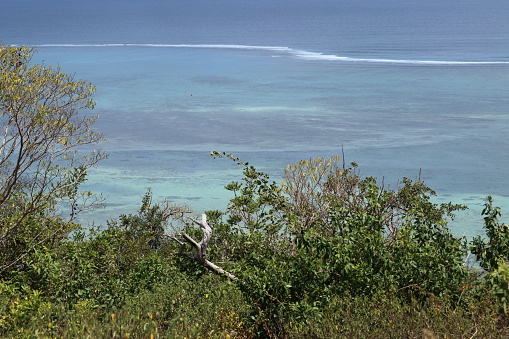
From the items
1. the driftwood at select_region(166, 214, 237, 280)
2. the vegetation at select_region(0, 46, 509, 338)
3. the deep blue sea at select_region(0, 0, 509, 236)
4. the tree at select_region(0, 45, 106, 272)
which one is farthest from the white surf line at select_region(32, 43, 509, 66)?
the tree at select_region(0, 45, 106, 272)

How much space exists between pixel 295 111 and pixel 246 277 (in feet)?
117

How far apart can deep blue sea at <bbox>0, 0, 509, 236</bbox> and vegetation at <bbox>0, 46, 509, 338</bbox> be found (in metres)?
11.2

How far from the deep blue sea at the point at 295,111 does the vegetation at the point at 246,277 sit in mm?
11188

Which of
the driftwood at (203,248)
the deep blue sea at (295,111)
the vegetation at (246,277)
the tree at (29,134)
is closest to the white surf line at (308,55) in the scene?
the deep blue sea at (295,111)

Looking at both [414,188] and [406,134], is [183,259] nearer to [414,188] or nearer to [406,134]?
[414,188]

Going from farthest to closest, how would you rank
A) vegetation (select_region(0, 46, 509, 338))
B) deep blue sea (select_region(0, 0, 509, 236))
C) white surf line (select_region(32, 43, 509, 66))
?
1. white surf line (select_region(32, 43, 509, 66))
2. deep blue sea (select_region(0, 0, 509, 236))
3. vegetation (select_region(0, 46, 509, 338))

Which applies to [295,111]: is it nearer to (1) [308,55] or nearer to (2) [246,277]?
(2) [246,277]

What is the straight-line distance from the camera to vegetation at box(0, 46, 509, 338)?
327 inches

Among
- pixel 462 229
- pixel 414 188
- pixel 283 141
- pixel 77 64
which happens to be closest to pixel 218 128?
pixel 283 141

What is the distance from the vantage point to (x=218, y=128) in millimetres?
40031

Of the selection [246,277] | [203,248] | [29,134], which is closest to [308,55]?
[203,248]

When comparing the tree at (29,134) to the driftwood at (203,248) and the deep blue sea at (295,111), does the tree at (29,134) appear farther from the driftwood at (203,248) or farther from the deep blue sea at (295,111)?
the deep blue sea at (295,111)

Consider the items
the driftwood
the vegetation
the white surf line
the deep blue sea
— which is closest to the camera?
the vegetation

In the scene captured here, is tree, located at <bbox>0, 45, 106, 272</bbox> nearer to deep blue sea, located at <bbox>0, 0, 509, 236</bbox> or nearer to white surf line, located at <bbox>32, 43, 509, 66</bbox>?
deep blue sea, located at <bbox>0, 0, 509, 236</bbox>
